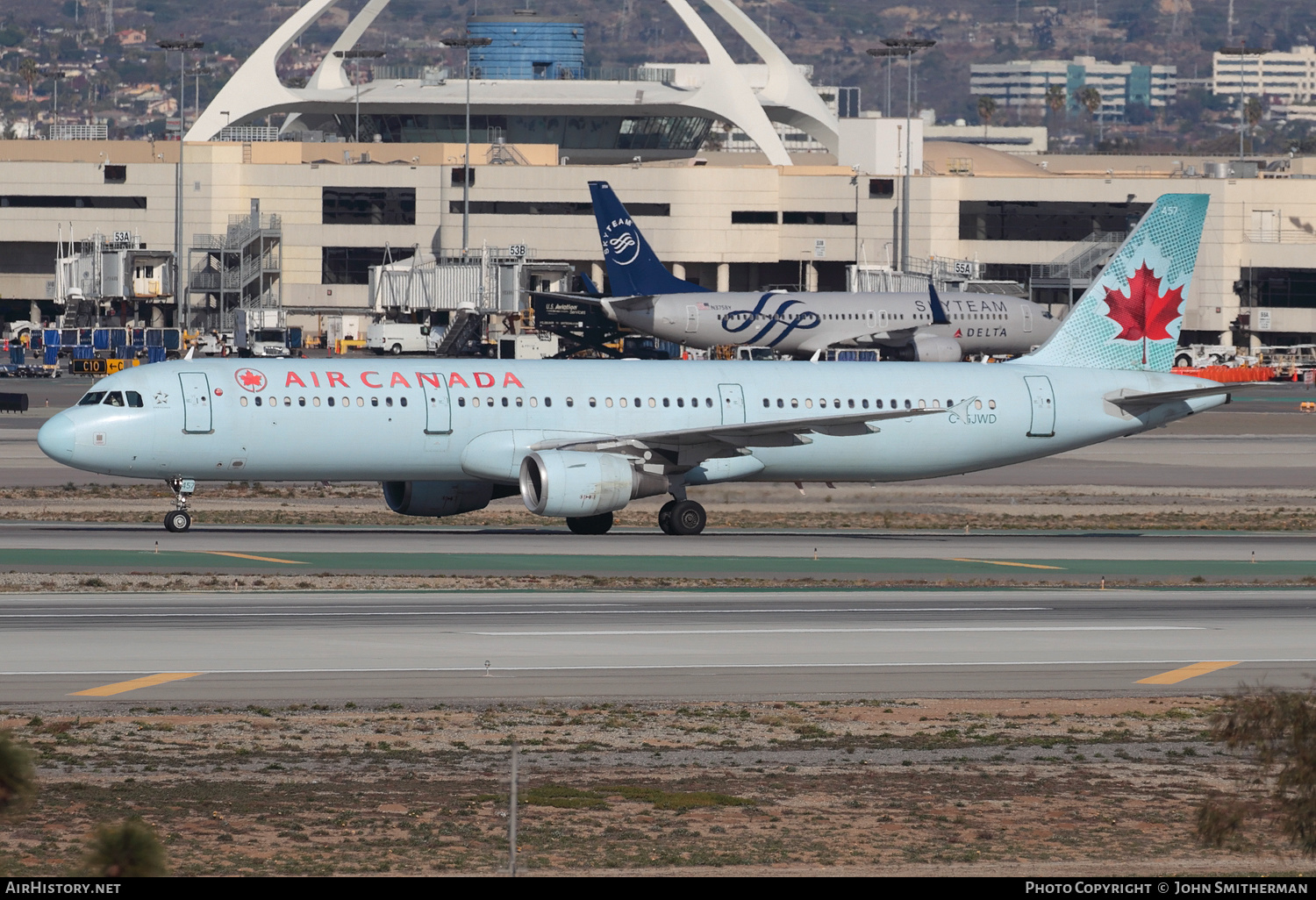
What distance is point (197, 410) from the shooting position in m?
40.8

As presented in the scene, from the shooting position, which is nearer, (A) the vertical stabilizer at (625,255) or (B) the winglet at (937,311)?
(A) the vertical stabilizer at (625,255)

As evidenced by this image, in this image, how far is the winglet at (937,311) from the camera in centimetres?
10431

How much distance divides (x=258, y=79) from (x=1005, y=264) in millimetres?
67418

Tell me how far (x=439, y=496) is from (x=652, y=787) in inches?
961

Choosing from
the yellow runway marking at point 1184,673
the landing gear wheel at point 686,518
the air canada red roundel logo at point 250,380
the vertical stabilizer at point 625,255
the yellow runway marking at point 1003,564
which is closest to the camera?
the yellow runway marking at point 1184,673

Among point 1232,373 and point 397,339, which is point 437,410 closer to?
point 1232,373

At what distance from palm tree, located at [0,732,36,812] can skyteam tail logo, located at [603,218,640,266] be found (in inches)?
3690

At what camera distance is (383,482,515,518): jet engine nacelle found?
4312 cm

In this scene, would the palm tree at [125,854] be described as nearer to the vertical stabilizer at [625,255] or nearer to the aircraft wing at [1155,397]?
the aircraft wing at [1155,397]

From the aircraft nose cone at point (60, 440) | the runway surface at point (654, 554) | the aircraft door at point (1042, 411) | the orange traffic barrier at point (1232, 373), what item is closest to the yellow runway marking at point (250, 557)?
the runway surface at point (654, 554)

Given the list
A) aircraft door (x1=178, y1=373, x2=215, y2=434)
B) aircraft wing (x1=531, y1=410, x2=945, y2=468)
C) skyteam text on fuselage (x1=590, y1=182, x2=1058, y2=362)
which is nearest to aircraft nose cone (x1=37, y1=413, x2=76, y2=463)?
aircraft door (x1=178, y1=373, x2=215, y2=434)

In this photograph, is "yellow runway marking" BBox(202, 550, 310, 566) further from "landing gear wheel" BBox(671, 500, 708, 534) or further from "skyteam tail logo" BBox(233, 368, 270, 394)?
"landing gear wheel" BBox(671, 500, 708, 534)

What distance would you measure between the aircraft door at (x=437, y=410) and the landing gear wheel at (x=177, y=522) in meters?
5.74
